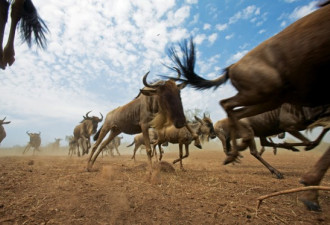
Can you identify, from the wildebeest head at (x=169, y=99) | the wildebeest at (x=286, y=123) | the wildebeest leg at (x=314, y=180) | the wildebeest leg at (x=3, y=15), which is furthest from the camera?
the wildebeest head at (x=169, y=99)

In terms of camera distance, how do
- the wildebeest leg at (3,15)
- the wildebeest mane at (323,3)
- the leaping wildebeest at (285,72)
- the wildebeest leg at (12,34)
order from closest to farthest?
the leaping wildebeest at (285,72), the wildebeest mane at (323,3), the wildebeest leg at (3,15), the wildebeest leg at (12,34)

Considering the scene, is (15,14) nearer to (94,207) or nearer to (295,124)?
(94,207)

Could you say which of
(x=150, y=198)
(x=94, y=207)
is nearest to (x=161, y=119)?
(x=150, y=198)

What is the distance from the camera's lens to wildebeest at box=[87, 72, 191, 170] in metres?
5.10

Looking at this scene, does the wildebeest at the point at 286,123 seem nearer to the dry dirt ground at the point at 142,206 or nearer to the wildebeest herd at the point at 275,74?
the wildebeest herd at the point at 275,74

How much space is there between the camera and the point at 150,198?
9.75 ft

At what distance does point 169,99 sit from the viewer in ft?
16.8

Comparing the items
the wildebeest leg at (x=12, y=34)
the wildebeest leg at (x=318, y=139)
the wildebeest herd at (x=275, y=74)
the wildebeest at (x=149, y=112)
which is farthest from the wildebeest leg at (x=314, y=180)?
the wildebeest leg at (x=12, y=34)

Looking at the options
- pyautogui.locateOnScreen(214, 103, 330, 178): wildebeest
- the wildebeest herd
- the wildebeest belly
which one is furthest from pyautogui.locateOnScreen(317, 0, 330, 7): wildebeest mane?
the wildebeest belly

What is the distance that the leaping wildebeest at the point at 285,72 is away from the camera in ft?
7.81

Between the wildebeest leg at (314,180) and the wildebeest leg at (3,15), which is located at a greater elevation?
the wildebeest leg at (3,15)

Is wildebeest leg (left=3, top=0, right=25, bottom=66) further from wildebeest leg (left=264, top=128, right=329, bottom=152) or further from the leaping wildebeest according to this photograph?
wildebeest leg (left=264, top=128, right=329, bottom=152)

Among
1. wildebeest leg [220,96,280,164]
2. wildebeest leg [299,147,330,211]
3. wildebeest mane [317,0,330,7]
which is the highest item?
wildebeest mane [317,0,330,7]

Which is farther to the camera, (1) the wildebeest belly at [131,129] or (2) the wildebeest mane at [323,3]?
(1) the wildebeest belly at [131,129]
